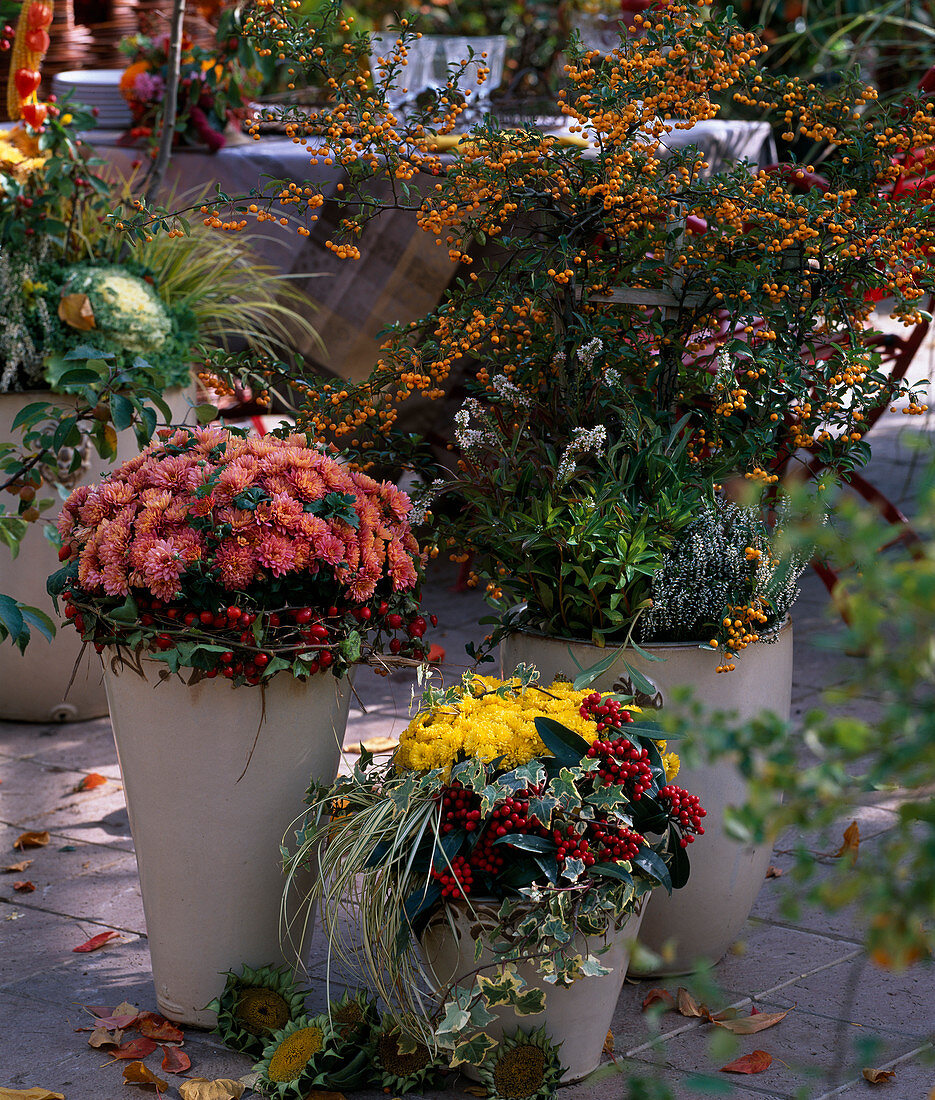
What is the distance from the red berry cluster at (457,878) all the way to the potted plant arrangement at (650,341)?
0.43 meters

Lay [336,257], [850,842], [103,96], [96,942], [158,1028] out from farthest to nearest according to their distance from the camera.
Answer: [103,96] < [336,257] < [850,842] < [96,942] < [158,1028]

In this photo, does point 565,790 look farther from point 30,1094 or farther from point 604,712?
point 30,1094

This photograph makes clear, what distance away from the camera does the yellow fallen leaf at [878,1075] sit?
6.11ft

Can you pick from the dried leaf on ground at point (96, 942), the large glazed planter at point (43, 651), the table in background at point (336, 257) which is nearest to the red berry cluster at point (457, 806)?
the dried leaf on ground at point (96, 942)

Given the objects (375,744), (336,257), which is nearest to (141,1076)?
(375,744)

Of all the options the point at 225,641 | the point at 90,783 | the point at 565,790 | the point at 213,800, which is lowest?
the point at 90,783

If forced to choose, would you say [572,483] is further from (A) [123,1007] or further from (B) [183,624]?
(A) [123,1007]

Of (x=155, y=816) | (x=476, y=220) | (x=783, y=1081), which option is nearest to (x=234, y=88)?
(x=476, y=220)

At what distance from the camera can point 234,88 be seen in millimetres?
3715

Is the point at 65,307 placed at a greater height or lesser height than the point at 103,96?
lesser

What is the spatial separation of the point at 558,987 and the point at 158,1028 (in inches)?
27.7

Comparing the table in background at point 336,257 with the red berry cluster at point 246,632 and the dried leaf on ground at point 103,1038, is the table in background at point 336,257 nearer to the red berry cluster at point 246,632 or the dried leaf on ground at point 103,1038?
the red berry cluster at point 246,632

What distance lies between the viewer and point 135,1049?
1.97 m

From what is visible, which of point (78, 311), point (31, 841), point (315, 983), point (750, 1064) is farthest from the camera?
point (78, 311)
